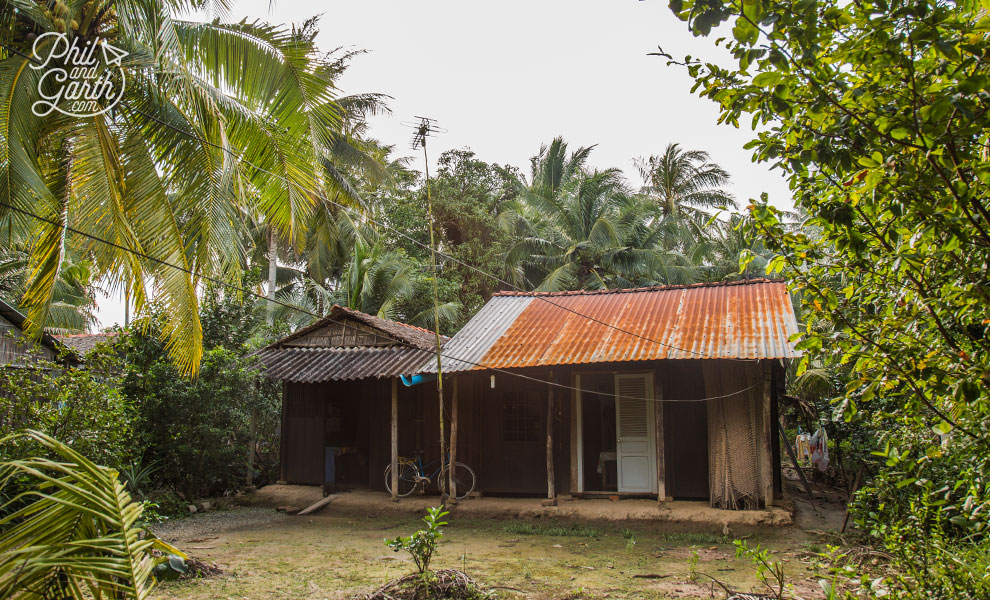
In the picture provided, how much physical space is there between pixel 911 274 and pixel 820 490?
41.9 ft

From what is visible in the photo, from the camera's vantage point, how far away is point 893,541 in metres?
4.25

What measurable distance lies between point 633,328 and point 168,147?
7.40 meters

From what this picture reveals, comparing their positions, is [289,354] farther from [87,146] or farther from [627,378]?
[87,146]

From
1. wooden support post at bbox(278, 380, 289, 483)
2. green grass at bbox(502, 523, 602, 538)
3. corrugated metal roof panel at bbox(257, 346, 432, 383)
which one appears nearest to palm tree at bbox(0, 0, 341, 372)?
corrugated metal roof panel at bbox(257, 346, 432, 383)

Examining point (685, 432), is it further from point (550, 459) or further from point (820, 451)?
point (820, 451)

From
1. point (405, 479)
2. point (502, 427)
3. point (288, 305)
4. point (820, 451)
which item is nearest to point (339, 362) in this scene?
point (405, 479)

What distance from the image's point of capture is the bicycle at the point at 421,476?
38.0 ft

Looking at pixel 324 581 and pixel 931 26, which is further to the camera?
pixel 324 581

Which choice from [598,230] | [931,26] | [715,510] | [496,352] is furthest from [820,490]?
[931,26]

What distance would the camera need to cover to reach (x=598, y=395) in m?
11.7

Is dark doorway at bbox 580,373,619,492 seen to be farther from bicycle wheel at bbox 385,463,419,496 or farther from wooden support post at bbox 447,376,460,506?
bicycle wheel at bbox 385,463,419,496

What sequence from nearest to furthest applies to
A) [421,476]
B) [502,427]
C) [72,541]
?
[72,541]
[421,476]
[502,427]

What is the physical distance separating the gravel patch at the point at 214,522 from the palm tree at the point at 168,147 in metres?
3.94

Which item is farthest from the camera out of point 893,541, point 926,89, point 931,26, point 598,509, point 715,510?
point 598,509
